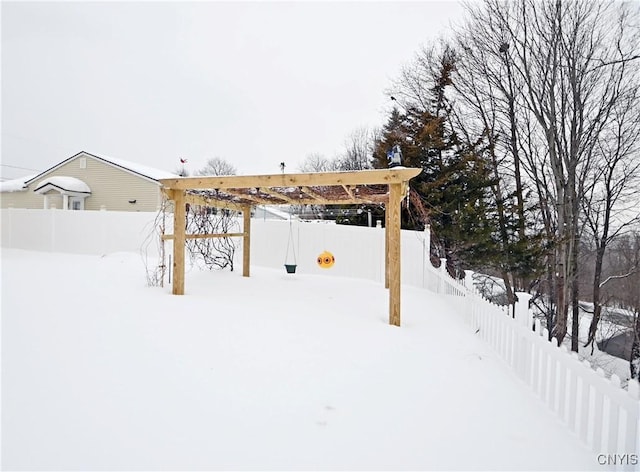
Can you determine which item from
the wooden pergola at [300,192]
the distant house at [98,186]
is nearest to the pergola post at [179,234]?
the wooden pergola at [300,192]

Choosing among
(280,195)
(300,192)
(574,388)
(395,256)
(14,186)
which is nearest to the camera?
(574,388)

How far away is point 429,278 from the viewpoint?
691cm

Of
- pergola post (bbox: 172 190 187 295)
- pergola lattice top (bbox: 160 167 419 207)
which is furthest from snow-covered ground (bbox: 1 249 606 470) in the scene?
pergola lattice top (bbox: 160 167 419 207)

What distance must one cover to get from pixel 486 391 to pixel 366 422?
1.16 m

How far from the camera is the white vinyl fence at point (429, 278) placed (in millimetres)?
1817

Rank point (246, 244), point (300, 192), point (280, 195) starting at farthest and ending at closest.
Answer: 1. point (246, 244)
2. point (280, 195)
3. point (300, 192)

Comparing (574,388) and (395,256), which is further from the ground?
(395,256)

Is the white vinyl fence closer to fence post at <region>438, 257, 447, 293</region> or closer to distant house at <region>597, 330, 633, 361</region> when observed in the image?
fence post at <region>438, 257, 447, 293</region>

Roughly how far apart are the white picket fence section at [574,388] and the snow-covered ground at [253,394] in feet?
0.29

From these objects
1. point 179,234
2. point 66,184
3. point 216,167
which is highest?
point 216,167

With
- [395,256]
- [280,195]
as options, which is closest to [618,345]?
[395,256]

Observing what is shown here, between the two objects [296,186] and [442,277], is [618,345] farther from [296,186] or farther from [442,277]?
[296,186]

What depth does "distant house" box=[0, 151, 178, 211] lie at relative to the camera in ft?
45.3

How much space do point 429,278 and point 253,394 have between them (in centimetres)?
530
